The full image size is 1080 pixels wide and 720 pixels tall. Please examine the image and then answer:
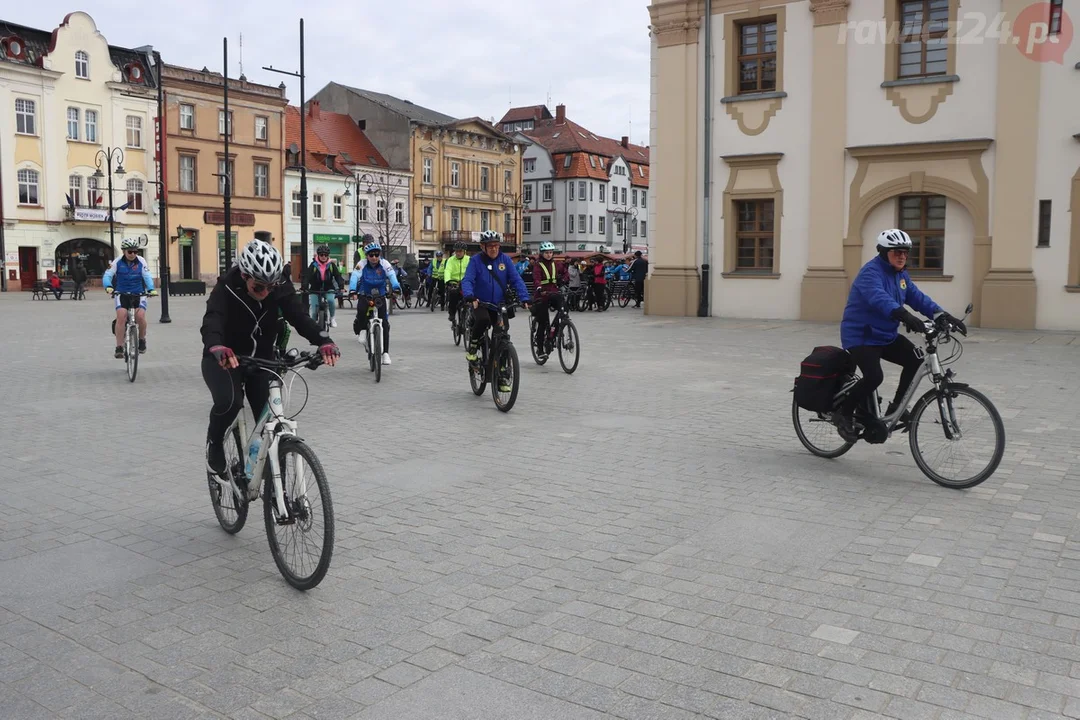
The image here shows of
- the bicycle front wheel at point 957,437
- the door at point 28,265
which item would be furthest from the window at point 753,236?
the door at point 28,265

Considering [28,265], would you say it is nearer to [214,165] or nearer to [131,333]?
[214,165]

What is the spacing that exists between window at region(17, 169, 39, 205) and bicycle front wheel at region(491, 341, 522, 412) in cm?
4713

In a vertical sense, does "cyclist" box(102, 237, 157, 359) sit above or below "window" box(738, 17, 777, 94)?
below

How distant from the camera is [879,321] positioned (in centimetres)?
730

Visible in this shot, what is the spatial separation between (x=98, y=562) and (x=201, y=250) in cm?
5665

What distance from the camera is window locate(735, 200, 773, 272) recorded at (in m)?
24.9

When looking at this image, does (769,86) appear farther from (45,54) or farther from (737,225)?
(45,54)

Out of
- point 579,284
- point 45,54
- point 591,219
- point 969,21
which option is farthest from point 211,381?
point 591,219

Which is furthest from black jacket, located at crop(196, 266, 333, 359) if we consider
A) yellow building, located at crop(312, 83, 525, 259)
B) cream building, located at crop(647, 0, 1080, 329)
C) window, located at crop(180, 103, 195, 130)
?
yellow building, located at crop(312, 83, 525, 259)

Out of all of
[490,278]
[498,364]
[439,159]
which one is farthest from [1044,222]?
[439,159]

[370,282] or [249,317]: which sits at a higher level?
[370,282]

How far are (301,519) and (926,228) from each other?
815 inches

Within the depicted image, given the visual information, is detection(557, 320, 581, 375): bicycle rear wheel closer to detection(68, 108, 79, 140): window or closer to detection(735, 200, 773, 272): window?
detection(735, 200, 773, 272): window

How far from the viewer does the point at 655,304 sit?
26.4 m
